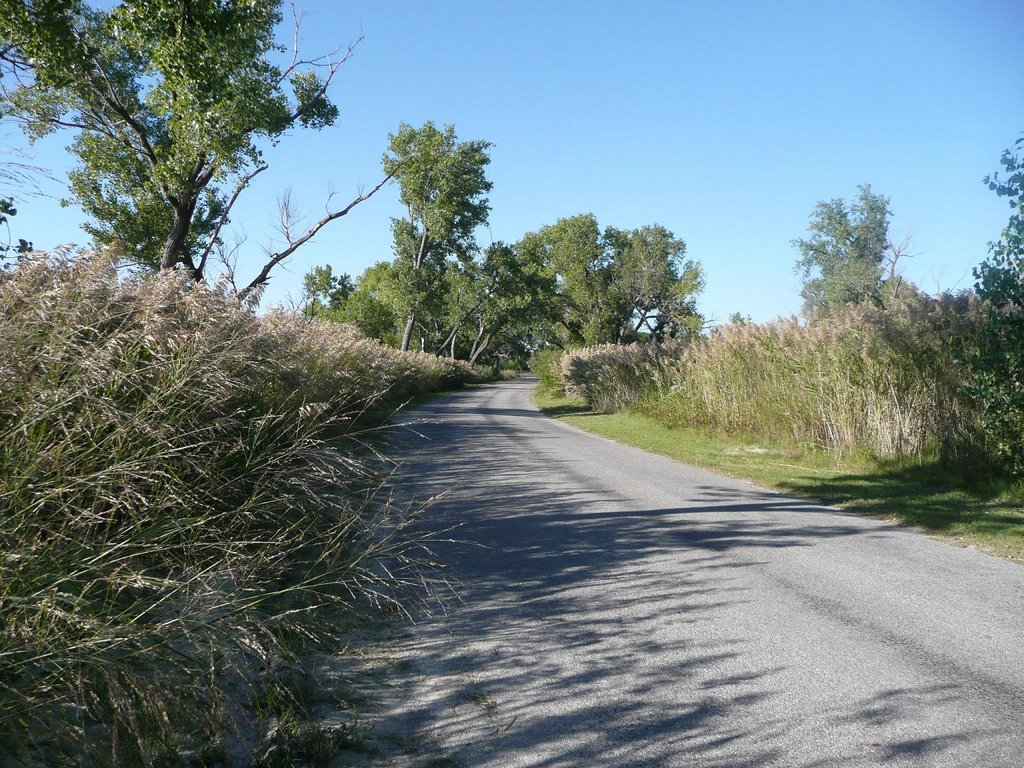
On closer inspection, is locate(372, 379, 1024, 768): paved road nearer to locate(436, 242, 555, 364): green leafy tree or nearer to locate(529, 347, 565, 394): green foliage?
locate(529, 347, 565, 394): green foliage

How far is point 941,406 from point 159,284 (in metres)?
11.9

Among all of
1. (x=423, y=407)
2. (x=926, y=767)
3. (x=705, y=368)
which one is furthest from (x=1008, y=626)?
(x=423, y=407)

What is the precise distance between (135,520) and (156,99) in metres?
13.9

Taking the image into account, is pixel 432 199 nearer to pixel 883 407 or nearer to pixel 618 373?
pixel 618 373

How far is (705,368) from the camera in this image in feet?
65.7

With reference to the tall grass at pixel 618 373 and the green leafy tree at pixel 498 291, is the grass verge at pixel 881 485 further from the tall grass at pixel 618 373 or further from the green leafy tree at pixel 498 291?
the green leafy tree at pixel 498 291

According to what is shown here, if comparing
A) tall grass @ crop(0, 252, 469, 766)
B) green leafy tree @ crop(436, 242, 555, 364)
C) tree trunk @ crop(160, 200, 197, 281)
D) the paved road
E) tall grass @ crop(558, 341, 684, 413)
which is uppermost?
green leafy tree @ crop(436, 242, 555, 364)

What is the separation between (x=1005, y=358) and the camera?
1009 centimetres

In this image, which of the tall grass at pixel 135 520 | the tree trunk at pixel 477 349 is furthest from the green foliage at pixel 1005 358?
the tree trunk at pixel 477 349

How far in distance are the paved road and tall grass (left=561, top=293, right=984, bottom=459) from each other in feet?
16.0

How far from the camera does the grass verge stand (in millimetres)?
8203

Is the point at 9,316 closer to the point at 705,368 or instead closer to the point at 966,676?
the point at 966,676

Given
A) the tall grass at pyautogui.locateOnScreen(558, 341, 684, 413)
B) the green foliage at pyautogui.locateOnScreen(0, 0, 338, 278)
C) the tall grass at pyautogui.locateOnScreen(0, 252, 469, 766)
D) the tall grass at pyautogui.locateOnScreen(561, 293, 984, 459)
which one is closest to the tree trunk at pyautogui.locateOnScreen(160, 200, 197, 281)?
the green foliage at pyautogui.locateOnScreen(0, 0, 338, 278)

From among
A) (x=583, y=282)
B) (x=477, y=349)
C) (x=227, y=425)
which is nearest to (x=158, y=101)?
(x=227, y=425)
